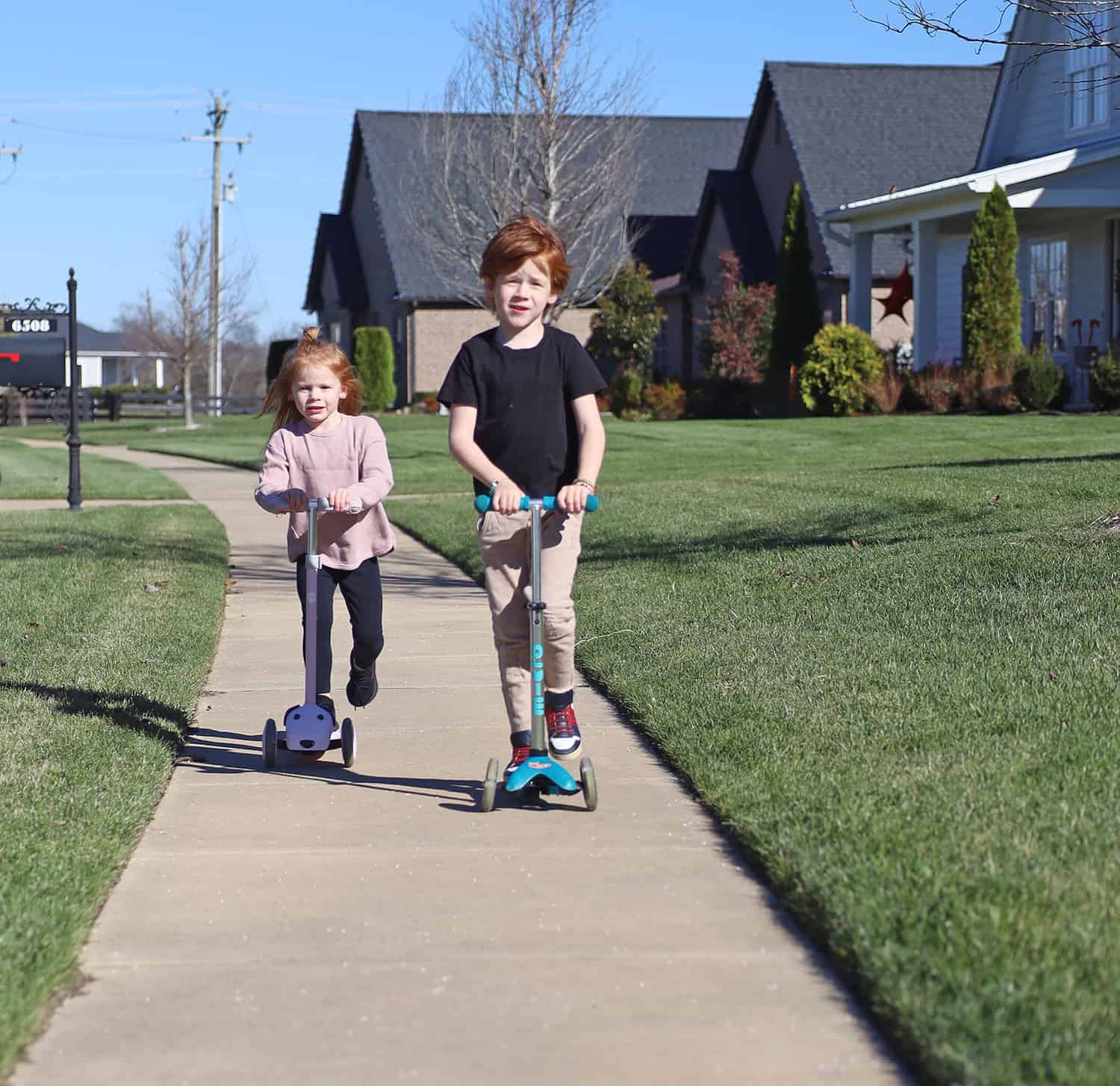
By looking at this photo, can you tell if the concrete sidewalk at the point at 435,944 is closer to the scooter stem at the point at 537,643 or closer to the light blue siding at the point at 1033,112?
the scooter stem at the point at 537,643

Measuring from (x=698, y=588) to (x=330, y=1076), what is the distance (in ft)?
21.2

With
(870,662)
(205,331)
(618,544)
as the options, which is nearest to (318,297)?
(205,331)

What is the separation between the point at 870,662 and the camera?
7.22 metres

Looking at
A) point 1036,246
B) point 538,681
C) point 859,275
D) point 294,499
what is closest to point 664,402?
point 859,275

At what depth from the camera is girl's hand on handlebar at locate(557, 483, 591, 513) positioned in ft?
16.7

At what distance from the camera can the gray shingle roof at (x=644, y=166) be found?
1734 inches

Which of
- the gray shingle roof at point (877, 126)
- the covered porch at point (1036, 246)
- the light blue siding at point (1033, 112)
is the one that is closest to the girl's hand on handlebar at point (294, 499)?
the covered porch at point (1036, 246)

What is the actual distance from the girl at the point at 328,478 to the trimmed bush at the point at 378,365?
37917 millimetres

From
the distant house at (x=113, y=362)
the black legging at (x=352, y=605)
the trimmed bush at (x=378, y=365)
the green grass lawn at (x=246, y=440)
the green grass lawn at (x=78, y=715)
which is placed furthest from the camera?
the distant house at (x=113, y=362)

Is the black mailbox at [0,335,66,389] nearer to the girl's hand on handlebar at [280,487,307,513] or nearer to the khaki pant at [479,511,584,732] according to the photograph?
the girl's hand on handlebar at [280,487,307,513]

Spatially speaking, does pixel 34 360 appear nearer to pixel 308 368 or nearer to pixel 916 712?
pixel 308 368

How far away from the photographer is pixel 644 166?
44594 mm

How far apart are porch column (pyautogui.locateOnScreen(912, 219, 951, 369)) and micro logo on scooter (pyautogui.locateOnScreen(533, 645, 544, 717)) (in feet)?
71.7

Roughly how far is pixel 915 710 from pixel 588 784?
5.29ft
